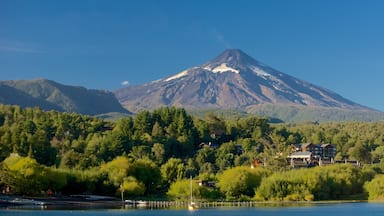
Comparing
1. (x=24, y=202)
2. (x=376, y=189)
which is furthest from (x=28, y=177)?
(x=376, y=189)

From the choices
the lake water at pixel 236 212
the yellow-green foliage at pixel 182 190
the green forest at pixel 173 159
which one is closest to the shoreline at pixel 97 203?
the green forest at pixel 173 159

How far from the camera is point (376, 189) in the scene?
83375 mm

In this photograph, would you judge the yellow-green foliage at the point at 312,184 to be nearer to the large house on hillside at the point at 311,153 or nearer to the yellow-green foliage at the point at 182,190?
the yellow-green foliage at the point at 182,190

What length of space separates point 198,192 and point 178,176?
5.40 m

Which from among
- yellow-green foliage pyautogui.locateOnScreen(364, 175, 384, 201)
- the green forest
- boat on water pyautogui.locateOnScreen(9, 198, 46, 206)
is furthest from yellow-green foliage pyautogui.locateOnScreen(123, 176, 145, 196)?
yellow-green foliage pyautogui.locateOnScreen(364, 175, 384, 201)

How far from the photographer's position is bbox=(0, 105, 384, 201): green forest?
76875 mm

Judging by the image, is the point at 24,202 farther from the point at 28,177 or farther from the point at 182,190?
the point at 182,190

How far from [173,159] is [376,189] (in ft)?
83.1

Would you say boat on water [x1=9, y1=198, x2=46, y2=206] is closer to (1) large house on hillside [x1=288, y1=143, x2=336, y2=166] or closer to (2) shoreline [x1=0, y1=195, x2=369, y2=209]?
(2) shoreline [x1=0, y1=195, x2=369, y2=209]

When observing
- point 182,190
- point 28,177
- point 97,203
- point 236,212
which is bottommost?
point 236,212

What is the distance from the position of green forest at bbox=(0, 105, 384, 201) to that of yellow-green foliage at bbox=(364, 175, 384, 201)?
5.1 inches

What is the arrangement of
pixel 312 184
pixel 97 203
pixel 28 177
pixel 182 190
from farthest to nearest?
pixel 312 184 < pixel 182 190 < pixel 97 203 < pixel 28 177

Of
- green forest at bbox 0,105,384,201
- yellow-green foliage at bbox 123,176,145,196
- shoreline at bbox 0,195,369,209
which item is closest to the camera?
shoreline at bbox 0,195,369,209

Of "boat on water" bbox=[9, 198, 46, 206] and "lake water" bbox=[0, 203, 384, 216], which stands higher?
"boat on water" bbox=[9, 198, 46, 206]
